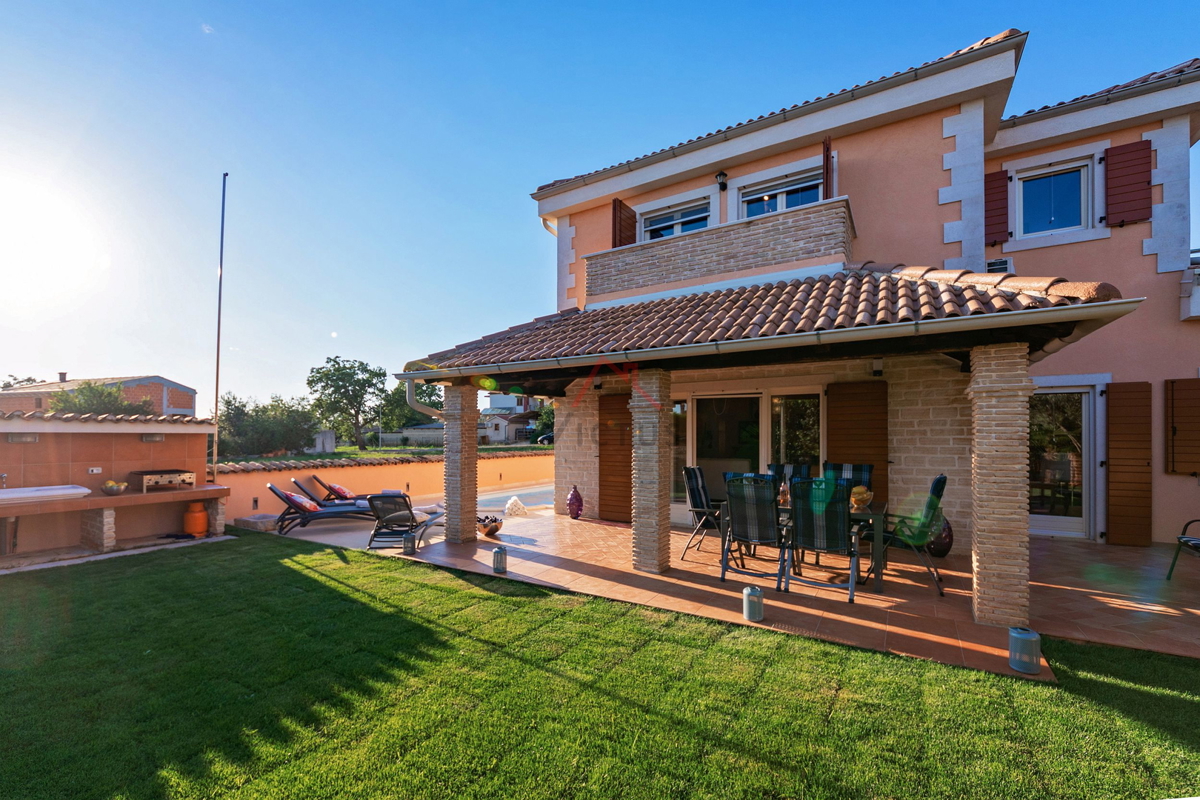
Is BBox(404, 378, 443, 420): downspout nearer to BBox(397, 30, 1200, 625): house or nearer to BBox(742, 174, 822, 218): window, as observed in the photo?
BBox(397, 30, 1200, 625): house

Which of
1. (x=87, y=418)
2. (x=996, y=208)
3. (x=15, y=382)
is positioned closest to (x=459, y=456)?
(x=87, y=418)

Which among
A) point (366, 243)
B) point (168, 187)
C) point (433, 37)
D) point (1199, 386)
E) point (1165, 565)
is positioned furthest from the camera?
point (366, 243)

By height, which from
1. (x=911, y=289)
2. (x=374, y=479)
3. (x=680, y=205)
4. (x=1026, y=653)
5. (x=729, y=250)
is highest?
(x=680, y=205)

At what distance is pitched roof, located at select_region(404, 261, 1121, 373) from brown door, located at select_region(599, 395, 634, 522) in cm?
214

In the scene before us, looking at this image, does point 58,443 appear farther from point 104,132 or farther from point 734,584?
point 734,584

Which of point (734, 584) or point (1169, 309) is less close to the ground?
point (1169, 309)

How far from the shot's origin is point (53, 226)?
28.0 feet

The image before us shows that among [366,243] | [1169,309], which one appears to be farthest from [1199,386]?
[366,243]

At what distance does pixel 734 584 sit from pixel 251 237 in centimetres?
1379

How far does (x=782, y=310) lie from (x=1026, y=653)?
13.0 feet

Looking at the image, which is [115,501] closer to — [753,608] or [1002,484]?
[753,608]

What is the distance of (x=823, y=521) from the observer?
5348mm

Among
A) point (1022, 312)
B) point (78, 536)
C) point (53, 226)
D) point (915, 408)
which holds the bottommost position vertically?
point (78, 536)

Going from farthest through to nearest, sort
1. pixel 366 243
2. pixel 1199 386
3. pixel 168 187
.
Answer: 1. pixel 366 243
2. pixel 168 187
3. pixel 1199 386
